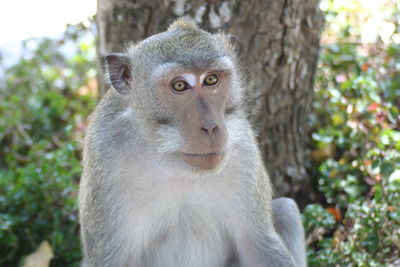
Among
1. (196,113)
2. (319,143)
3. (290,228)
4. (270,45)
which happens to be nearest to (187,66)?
(196,113)

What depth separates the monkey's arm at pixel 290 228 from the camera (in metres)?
4.11

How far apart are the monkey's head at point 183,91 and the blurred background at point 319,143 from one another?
138 cm

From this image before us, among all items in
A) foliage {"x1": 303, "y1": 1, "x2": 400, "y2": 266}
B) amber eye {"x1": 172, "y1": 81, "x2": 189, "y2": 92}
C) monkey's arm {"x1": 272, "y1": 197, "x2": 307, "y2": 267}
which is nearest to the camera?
amber eye {"x1": 172, "y1": 81, "x2": 189, "y2": 92}

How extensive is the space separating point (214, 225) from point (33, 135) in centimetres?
372

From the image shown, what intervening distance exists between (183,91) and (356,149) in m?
2.79

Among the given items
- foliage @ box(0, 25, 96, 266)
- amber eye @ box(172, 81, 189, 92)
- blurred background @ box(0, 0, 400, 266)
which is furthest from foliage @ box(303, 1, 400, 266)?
foliage @ box(0, 25, 96, 266)

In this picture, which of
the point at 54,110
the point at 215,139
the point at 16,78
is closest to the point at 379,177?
the point at 215,139

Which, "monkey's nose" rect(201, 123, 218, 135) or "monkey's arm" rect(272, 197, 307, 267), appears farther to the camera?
"monkey's arm" rect(272, 197, 307, 267)

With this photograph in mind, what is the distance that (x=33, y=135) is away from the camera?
6.77 meters

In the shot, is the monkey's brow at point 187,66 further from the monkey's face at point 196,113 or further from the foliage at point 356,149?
the foliage at point 356,149

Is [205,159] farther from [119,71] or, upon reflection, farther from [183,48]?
[119,71]

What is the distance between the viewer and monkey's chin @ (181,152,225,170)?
305cm

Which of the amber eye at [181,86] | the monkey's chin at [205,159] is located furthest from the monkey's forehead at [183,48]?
the monkey's chin at [205,159]

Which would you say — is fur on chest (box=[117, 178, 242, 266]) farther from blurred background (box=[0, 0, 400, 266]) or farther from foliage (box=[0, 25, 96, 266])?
foliage (box=[0, 25, 96, 266])
